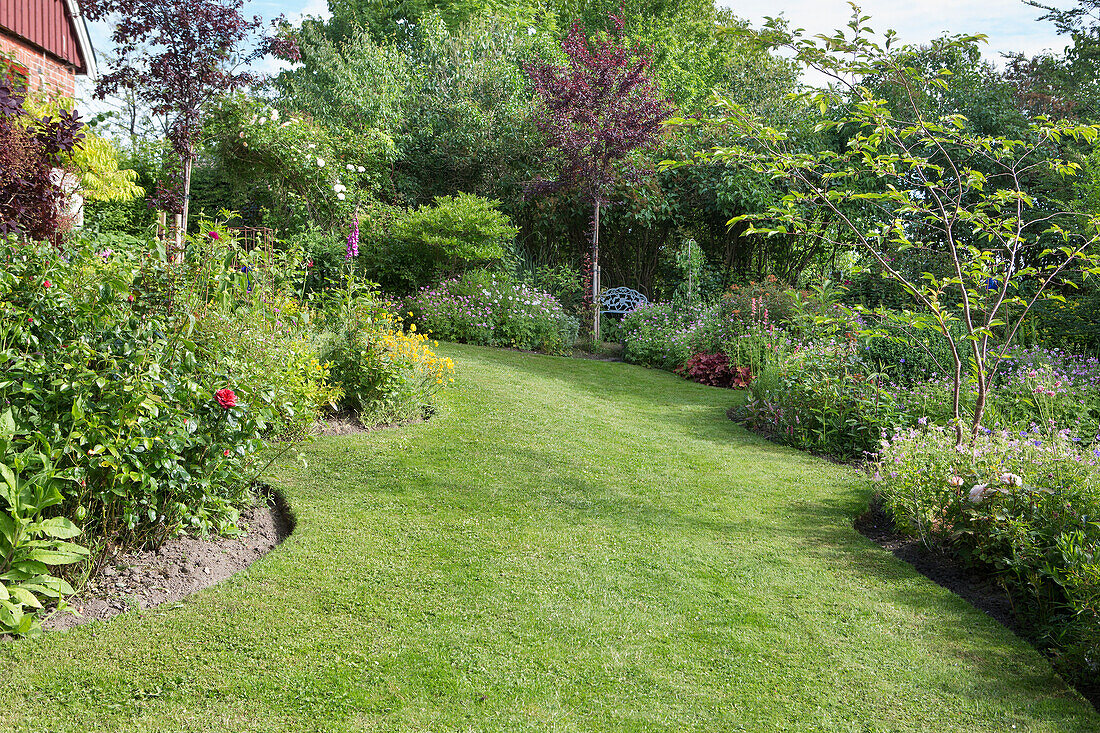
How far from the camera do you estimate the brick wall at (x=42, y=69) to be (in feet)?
31.9

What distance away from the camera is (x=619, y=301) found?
1209cm

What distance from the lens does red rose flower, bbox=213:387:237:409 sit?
2.97m

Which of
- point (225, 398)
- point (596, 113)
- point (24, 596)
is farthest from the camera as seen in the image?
point (596, 113)

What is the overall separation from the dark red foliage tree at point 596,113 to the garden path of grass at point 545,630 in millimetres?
7094

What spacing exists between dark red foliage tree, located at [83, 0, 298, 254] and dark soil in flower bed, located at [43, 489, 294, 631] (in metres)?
6.63

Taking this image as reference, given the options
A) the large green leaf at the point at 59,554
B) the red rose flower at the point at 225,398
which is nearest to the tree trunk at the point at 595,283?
the red rose flower at the point at 225,398

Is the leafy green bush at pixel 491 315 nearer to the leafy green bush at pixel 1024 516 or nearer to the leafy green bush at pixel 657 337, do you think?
the leafy green bush at pixel 657 337

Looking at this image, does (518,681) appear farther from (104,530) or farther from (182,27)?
(182,27)

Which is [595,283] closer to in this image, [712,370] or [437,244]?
[437,244]

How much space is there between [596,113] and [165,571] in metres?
9.58

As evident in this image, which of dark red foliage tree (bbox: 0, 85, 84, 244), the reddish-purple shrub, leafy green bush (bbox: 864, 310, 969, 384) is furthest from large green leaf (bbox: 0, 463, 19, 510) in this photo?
the reddish-purple shrub

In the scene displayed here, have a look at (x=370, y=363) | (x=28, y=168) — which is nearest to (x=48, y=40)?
(x=28, y=168)

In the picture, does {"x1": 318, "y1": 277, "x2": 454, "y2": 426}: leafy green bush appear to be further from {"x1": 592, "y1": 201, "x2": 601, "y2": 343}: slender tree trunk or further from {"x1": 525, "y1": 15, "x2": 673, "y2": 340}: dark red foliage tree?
{"x1": 525, "y1": 15, "x2": 673, "y2": 340}: dark red foliage tree

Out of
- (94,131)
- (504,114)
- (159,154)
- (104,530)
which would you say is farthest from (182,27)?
(104,530)
